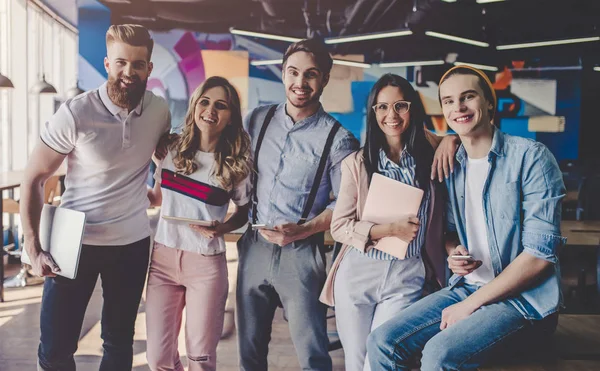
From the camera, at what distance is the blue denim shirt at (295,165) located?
2.23 meters

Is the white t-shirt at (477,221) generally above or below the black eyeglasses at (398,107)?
below

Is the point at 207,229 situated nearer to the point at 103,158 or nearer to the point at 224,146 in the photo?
the point at 224,146

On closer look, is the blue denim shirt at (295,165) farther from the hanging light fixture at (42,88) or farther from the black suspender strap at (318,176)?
the hanging light fixture at (42,88)

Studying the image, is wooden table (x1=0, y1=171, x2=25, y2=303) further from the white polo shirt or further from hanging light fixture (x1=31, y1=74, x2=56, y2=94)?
the white polo shirt

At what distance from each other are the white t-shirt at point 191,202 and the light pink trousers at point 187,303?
40 mm

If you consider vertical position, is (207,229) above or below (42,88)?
below

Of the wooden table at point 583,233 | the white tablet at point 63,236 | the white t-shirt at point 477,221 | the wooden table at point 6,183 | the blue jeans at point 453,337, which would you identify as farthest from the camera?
the wooden table at point 6,183

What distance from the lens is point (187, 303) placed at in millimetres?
2223

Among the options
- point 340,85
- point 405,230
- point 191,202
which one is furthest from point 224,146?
point 340,85

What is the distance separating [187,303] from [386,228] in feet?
2.90

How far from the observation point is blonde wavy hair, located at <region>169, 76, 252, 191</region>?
2.20 meters

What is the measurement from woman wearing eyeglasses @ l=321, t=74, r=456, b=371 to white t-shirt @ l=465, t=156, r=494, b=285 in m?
0.14

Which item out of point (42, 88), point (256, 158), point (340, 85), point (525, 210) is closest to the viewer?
point (525, 210)

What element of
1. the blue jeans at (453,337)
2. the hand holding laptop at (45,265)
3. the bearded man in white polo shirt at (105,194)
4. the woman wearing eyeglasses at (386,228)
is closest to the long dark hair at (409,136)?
the woman wearing eyeglasses at (386,228)
